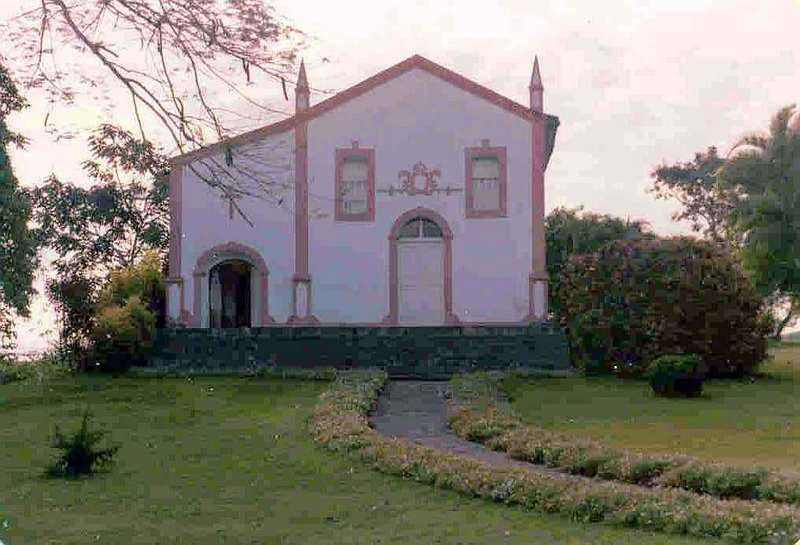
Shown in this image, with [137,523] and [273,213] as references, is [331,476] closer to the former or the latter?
[137,523]

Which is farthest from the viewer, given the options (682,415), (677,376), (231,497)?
(677,376)

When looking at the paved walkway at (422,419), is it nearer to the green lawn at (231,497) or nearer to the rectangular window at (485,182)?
the green lawn at (231,497)

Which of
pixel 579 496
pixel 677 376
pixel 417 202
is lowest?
pixel 579 496

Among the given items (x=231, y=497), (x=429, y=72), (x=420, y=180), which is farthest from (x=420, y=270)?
(x=231, y=497)

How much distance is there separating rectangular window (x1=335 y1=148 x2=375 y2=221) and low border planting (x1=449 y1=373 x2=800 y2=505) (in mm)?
11621

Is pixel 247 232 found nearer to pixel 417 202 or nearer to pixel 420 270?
pixel 417 202

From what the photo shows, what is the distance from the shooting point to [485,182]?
2939 centimetres

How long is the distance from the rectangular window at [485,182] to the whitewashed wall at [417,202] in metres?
0.17

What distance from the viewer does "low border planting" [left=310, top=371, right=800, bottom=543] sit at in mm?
9531

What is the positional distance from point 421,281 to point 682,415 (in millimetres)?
10403

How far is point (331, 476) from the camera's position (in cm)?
1323

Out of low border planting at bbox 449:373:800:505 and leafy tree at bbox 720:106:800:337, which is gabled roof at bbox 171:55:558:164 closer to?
leafy tree at bbox 720:106:800:337

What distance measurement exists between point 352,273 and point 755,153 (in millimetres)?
13829

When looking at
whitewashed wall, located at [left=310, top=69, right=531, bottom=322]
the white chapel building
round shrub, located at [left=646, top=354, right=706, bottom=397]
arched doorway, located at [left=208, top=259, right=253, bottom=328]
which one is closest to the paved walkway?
round shrub, located at [left=646, top=354, right=706, bottom=397]
